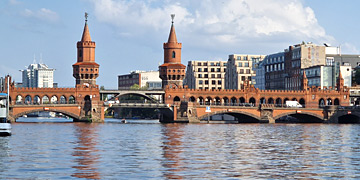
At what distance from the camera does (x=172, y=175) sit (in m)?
48.7

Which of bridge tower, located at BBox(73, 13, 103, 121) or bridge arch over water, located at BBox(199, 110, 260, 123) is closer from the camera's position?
bridge arch over water, located at BBox(199, 110, 260, 123)

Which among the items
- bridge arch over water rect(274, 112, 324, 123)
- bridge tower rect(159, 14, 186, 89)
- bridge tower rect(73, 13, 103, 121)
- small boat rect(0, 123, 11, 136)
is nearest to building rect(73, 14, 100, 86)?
bridge tower rect(73, 13, 103, 121)

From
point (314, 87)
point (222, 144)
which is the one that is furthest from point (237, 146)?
point (314, 87)

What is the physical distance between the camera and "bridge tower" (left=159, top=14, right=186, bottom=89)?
19425 centimetres

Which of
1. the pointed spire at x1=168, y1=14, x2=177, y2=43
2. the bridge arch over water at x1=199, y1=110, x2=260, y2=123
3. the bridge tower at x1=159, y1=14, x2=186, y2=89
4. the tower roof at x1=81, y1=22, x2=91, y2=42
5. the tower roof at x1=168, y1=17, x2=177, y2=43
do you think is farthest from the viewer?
the tower roof at x1=168, y1=17, x2=177, y2=43

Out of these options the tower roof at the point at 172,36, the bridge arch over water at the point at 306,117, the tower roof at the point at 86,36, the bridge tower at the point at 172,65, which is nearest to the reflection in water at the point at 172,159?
the bridge arch over water at the point at 306,117

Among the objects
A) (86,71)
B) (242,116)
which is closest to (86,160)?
(242,116)

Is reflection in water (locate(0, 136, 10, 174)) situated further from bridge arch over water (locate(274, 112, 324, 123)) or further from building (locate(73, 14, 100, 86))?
building (locate(73, 14, 100, 86))

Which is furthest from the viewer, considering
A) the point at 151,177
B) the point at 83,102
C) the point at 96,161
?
the point at 83,102

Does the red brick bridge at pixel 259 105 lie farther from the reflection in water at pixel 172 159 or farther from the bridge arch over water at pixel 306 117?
the reflection in water at pixel 172 159

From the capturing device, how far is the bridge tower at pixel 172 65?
194 meters

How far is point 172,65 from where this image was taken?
195500 millimetres

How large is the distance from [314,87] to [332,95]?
4995 millimetres

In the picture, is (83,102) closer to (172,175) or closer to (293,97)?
(293,97)
